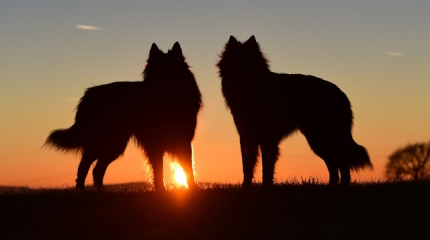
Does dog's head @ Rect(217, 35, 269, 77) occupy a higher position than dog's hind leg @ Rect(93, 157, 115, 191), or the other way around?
dog's head @ Rect(217, 35, 269, 77)

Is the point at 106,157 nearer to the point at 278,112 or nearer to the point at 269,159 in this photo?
the point at 269,159

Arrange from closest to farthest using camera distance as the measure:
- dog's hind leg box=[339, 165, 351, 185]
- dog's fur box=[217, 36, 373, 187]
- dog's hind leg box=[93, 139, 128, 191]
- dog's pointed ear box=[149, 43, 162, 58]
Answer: dog's pointed ear box=[149, 43, 162, 58] < dog's fur box=[217, 36, 373, 187] < dog's hind leg box=[339, 165, 351, 185] < dog's hind leg box=[93, 139, 128, 191]

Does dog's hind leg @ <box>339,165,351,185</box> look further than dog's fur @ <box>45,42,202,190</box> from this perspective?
Yes

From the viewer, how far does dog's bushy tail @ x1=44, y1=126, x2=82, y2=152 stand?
12.5 metres

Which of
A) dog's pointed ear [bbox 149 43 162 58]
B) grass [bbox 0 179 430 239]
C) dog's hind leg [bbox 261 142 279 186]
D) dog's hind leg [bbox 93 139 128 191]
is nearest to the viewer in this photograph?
grass [bbox 0 179 430 239]

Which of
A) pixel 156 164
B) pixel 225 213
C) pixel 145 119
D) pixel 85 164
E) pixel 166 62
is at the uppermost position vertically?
pixel 166 62

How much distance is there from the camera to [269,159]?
11.0 meters

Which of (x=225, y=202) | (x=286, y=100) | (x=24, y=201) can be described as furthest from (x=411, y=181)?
(x=24, y=201)

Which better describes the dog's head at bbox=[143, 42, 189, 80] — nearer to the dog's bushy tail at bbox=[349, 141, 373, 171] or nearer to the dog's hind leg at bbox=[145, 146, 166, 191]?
the dog's hind leg at bbox=[145, 146, 166, 191]

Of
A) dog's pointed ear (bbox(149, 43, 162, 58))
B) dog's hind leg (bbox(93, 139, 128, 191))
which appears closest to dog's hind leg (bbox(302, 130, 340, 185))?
dog's pointed ear (bbox(149, 43, 162, 58))

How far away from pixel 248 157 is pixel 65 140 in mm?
3931

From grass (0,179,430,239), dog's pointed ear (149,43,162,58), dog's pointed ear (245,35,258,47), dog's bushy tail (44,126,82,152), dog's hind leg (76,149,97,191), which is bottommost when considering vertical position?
grass (0,179,430,239)

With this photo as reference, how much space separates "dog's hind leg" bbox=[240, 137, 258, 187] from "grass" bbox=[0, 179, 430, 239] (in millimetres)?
1141

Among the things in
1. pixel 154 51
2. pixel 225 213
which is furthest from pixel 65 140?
pixel 225 213
